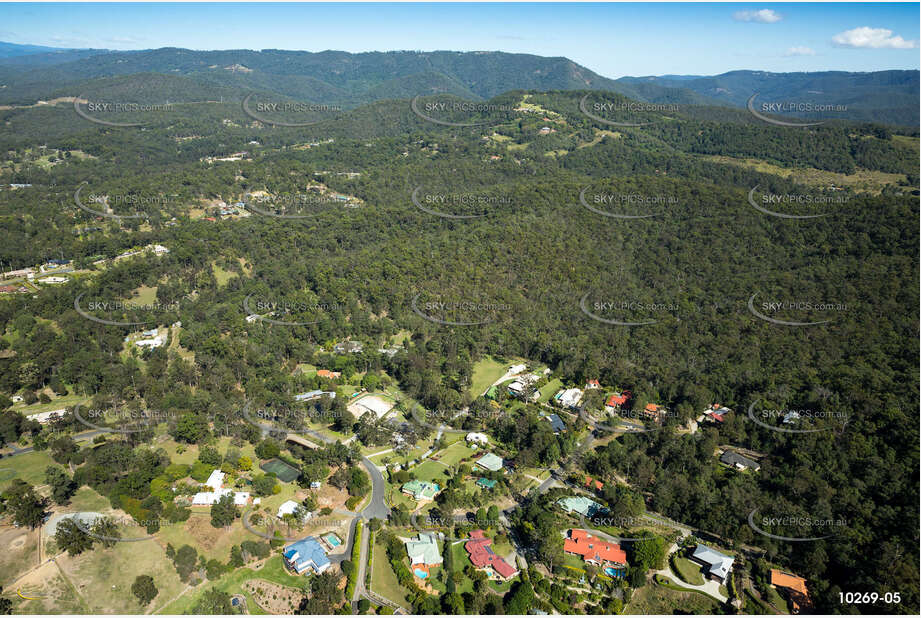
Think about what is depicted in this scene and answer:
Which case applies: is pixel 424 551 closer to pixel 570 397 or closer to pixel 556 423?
pixel 556 423

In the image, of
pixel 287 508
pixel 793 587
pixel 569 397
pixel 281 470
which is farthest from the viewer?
pixel 569 397

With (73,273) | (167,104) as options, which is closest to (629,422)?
(73,273)

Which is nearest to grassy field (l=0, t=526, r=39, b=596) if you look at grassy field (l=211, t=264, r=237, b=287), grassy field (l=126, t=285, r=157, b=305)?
grassy field (l=126, t=285, r=157, b=305)

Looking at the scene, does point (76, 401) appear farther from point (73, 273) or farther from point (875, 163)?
point (875, 163)

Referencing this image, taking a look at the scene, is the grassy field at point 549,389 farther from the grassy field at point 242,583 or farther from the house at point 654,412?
the grassy field at point 242,583

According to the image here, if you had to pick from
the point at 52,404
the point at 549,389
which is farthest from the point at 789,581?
the point at 52,404

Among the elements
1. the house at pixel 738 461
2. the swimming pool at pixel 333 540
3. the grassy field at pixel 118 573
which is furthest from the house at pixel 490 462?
the grassy field at pixel 118 573
